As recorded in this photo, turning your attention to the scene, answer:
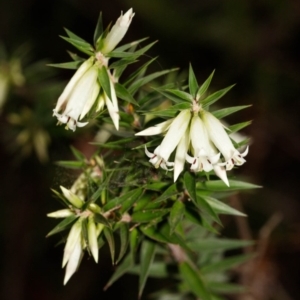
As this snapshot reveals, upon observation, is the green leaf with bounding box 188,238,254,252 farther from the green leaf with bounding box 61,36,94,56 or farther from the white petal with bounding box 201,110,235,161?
the green leaf with bounding box 61,36,94,56

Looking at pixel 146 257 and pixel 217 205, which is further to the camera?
pixel 146 257

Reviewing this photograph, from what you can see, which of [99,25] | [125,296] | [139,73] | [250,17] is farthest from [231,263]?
[250,17]

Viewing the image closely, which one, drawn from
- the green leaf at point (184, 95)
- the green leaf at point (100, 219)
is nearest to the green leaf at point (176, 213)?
the green leaf at point (100, 219)

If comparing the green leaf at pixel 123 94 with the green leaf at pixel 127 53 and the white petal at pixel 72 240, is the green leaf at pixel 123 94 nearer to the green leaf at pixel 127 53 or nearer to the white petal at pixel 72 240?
the green leaf at pixel 127 53

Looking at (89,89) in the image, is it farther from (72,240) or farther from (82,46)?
(72,240)

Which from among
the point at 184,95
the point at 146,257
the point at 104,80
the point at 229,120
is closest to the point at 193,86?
the point at 184,95

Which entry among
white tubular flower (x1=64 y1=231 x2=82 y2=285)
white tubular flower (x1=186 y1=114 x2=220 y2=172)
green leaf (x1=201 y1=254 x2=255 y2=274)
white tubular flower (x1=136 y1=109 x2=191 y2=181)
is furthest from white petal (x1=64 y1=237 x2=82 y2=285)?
green leaf (x1=201 y1=254 x2=255 y2=274)
